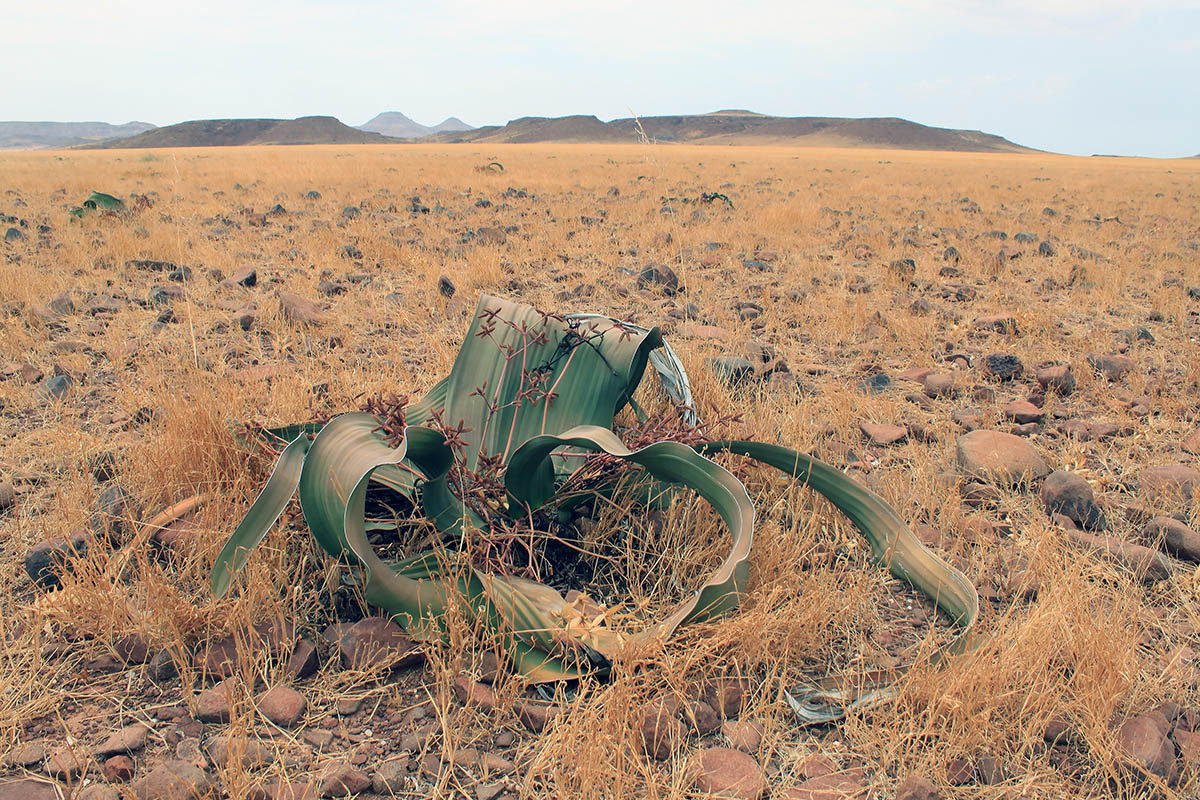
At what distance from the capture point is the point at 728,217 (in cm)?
920

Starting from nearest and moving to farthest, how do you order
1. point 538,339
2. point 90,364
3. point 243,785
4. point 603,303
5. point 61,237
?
1. point 243,785
2. point 538,339
3. point 90,364
4. point 603,303
5. point 61,237

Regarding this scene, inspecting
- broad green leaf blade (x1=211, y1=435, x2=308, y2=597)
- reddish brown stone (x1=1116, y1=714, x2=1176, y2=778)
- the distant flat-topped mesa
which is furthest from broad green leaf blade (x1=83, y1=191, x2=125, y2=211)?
the distant flat-topped mesa

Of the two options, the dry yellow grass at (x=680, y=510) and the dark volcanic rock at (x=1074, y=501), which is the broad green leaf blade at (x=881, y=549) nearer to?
the dry yellow grass at (x=680, y=510)

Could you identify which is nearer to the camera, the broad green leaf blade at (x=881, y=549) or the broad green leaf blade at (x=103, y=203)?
the broad green leaf blade at (x=881, y=549)

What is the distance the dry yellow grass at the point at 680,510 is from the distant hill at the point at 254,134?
85.8 m

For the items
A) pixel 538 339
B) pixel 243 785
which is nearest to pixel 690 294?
pixel 538 339

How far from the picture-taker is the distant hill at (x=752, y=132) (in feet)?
288

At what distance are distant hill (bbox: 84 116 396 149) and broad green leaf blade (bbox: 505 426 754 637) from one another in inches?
3529

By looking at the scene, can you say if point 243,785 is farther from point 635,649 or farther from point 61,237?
point 61,237

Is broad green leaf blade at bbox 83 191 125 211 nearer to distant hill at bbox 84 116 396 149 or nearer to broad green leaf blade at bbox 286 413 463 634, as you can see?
broad green leaf blade at bbox 286 413 463 634

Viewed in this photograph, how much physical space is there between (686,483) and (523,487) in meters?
0.40

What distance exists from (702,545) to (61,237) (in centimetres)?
739

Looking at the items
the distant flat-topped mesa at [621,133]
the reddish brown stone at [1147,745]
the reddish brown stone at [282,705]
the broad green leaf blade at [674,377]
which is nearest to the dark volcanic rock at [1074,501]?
the reddish brown stone at [1147,745]

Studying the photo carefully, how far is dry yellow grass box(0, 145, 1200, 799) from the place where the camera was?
1.40 meters
